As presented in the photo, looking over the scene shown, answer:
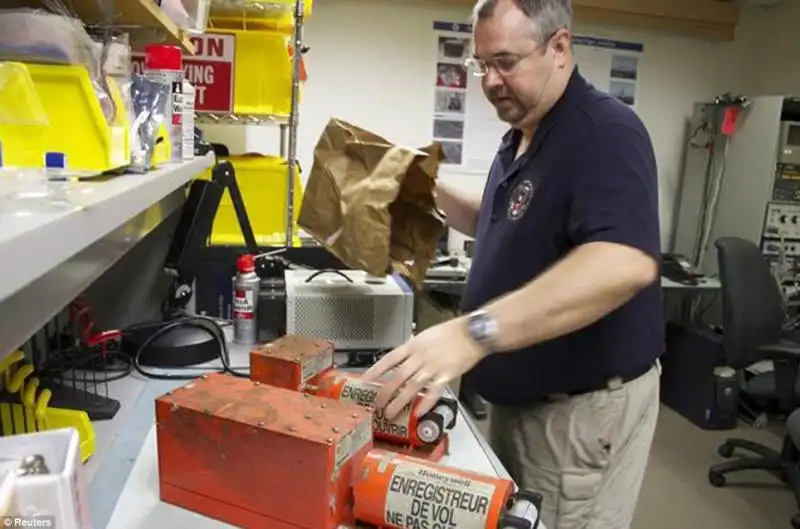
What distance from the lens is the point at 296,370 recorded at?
119 centimetres

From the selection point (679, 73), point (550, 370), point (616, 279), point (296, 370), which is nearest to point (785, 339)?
point (679, 73)

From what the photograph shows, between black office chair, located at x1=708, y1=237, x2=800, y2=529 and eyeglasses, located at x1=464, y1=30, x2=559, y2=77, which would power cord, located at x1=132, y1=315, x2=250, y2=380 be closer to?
eyeglasses, located at x1=464, y1=30, x2=559, y2=77

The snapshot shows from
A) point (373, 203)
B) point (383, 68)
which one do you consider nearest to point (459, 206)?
point (373, 203)

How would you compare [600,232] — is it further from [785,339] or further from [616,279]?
[785,339]

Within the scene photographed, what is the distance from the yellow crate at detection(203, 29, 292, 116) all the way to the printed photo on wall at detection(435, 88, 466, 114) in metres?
1.60

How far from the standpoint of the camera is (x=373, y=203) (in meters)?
1.45

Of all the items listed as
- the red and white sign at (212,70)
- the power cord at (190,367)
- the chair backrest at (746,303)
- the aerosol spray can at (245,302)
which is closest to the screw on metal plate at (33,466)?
the power cord at (190,367)

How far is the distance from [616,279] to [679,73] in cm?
355

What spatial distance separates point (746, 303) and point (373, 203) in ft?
6.79

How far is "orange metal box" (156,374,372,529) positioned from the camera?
83 centimetres

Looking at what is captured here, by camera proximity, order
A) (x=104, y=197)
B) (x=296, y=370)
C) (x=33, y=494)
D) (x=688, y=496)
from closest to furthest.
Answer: (x=33, y=494) → (x=104, y=197) → (x=296, y=370) → (x=688, y=496)

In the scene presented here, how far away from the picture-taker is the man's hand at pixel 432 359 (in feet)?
3.15

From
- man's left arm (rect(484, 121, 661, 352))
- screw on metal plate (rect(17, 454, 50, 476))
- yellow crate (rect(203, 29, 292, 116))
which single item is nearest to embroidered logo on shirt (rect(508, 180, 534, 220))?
man's left arm (rect(484, 121, 661, 352))

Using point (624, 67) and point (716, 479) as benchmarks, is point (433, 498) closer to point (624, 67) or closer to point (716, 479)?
point (716, 479)
